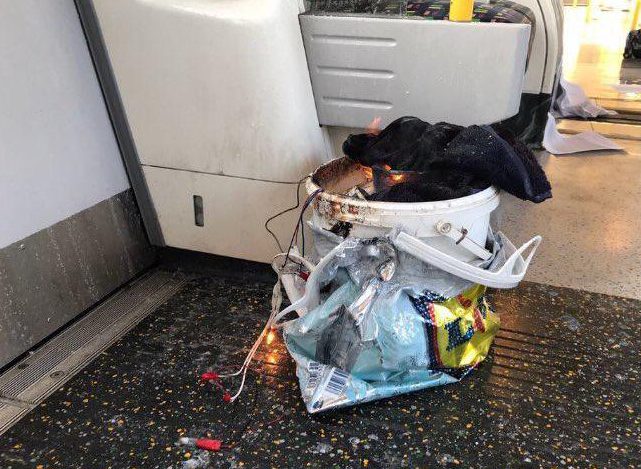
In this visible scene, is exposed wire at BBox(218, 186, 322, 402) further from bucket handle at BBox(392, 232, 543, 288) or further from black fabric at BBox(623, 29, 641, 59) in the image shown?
black fabric at BBox(623, 29, 641, 59)

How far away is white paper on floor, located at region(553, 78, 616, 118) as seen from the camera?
3.38m

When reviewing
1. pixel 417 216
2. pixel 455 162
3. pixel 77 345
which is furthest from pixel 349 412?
pixel 77 345

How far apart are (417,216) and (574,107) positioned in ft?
9.28

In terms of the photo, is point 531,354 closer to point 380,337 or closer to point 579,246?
point 380,337

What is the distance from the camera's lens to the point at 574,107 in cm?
339

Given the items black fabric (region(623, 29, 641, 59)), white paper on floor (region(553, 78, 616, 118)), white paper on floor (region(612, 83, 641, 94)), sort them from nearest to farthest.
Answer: white paper on floor (region(553, 78, 616, 118)), white paper on floor (region(612, 83, 641, 94)), black fabric (region(623, 29, 641, 59))

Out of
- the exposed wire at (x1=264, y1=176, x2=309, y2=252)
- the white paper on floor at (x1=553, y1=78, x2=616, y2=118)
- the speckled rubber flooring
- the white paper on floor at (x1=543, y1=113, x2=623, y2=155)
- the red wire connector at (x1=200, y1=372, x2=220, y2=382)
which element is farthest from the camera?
the white paper on floor at (x1=553, y1=78, x2=616, y2=118)

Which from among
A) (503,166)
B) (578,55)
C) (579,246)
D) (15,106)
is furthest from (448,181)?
(578,55)

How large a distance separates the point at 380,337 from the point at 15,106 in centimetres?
101

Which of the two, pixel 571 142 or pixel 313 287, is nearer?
pixel 313 287

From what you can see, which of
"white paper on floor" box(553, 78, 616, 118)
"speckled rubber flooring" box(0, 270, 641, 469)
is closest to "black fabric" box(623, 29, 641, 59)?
"white paper on floor" box(553, 78, 616, 118)

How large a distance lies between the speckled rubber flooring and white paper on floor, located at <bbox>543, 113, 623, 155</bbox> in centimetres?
157

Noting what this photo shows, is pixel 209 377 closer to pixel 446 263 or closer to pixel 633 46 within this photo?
pixel 446 263

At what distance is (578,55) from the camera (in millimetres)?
5246
